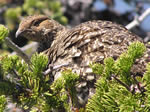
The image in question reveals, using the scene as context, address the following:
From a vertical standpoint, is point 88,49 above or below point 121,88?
above

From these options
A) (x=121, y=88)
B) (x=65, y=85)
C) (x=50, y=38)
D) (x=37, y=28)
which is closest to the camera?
(x=121, y=88)

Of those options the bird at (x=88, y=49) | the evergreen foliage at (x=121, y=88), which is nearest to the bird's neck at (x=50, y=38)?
the bird at (x=88, y=49)

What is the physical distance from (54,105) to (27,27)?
196 centimetres

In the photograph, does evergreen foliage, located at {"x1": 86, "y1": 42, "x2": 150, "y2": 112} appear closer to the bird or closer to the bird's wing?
the bird

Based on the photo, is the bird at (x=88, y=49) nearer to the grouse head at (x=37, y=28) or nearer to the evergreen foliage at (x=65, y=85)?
the evergreen foliage at (x=65, y=85)

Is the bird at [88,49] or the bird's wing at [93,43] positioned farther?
the bird's wing at [93,43]

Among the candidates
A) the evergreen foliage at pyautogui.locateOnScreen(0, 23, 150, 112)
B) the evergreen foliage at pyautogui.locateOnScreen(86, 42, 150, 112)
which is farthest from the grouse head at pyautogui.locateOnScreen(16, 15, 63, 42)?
the evergreen foliage at pyautogui.locateOnScreen(86, 42, 150, 112)

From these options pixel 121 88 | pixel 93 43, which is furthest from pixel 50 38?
pixel 121 88

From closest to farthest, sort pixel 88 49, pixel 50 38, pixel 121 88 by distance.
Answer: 1. pixel 121 88
2. pixel 88 49
3. pixel 50 38

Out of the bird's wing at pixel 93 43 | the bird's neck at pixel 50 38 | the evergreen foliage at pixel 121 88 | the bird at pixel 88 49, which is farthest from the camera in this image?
the bird's neck at pixel 50 38

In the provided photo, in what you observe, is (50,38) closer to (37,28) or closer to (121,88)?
(37,28)

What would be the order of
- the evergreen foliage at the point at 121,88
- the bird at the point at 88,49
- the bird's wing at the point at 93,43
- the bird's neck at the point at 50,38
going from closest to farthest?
1. the evergreen foliage at the point at 121,88
2. the bird at the point at 88,49
3. the bird's wing at the point at 93,43
4. the bird's neck at the point at 50,38

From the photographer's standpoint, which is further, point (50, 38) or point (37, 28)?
point (37, 28)

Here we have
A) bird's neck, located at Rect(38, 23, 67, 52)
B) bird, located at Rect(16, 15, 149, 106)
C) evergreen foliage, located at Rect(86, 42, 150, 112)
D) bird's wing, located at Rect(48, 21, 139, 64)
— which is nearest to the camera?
evergreen foliage, located at Rect(86, 42, 150, 112)
